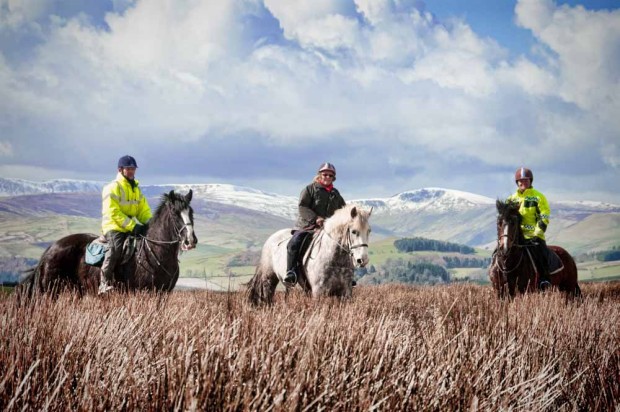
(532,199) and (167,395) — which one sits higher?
(532,199)

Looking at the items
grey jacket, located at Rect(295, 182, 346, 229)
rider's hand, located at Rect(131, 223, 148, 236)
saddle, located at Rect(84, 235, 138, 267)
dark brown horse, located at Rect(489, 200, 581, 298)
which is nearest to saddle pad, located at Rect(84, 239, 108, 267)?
saddle, located at Rect(84, 235, 138, 267)

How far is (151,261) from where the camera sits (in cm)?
786

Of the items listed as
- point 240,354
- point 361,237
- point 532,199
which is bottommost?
point 240,354

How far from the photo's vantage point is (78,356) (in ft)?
8.72

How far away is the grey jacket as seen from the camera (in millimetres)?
8039

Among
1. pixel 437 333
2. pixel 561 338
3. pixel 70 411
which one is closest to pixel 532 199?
pixel 561 338

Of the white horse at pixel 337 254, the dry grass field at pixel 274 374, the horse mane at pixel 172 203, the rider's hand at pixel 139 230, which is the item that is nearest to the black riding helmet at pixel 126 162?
the horse mane at pixel 172 203

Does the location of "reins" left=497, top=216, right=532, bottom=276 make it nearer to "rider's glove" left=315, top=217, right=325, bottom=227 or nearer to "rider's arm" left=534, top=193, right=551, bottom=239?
"rider's arm" left=534, top=193, right=551, bottom=239

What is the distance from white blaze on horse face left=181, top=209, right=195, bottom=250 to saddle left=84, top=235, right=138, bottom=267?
3.14 ft

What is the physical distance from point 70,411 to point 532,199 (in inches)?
344

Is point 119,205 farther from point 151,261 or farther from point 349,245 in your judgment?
point 349,245

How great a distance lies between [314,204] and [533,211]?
13.8 ft

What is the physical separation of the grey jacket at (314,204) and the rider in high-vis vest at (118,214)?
2701mm

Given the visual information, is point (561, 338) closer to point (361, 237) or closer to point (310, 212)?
point (361, 237)
